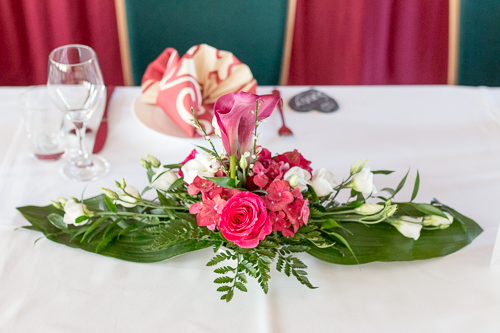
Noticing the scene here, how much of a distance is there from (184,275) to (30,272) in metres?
0.22

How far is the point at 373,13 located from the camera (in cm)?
181

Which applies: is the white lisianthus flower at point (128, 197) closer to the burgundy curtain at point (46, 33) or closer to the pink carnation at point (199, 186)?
the pink carnation at point (199, 186)

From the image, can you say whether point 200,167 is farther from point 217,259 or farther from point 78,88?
point 78,88

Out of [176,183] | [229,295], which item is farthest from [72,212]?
[229,295]

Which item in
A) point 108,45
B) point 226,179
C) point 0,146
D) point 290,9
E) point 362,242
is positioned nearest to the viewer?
point 226,179

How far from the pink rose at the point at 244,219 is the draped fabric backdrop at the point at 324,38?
129 cm

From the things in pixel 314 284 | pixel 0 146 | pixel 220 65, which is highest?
pixel 220 65

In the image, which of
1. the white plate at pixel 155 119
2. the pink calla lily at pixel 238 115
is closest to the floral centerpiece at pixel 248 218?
the pink calla lily at pixel 238 115

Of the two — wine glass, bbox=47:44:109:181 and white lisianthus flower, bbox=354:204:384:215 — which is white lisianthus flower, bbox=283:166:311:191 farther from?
wine glass, bbox=47:44:109:181

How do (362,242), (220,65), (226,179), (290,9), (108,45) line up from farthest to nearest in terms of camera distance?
1. (108,45)
2. (290,9)
3. (220,65)
4. (362,242)
5. (226,179)

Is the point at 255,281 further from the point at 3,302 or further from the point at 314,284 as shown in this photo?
the point at 3,302

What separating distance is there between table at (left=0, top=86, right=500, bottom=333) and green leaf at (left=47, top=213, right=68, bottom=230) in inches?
1.2

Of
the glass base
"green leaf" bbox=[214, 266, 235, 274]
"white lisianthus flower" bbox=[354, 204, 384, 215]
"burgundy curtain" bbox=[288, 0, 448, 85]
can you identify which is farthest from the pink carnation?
"burgundy curtain" bbox=[288, 0, 448, 85]

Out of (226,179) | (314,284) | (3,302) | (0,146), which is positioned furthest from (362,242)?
(0,146)
